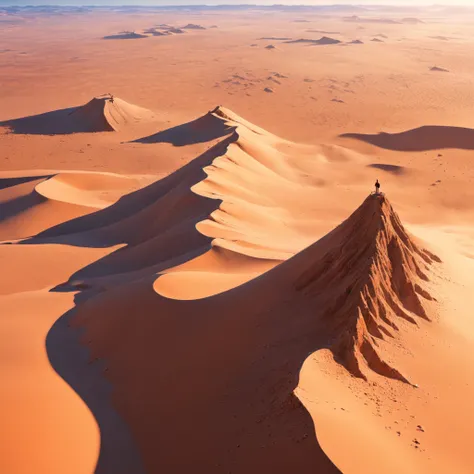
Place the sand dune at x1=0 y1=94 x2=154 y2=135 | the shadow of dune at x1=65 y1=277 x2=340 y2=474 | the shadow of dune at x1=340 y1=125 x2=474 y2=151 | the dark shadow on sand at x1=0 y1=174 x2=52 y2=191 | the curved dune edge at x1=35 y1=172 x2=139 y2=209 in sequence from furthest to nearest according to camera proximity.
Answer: the sand dune at x1=0 y1=94 x2=154 y2=135, the shadow of dune at x1=340 y1=125 x2=474 y2=151, the dark shadow on sand at x1=0 y1=174 x2=52 y2=191, the curved dune edge at x1=35 y1=172 x2=139 y2=209, the shadow of dune at x1=65 y1=277 x2=340 y2=474

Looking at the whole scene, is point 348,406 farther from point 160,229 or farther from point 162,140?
point 162,140

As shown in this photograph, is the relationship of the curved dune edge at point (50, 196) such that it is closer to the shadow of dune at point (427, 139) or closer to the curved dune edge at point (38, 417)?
the curved dune edge at point (38, 417)

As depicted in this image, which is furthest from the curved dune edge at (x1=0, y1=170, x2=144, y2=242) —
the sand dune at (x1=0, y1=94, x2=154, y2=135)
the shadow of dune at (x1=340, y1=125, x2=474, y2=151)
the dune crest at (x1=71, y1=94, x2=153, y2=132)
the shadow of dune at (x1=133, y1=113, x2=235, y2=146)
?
the shadow of dune at (x1=340, y1=125, x2=474, y2=151)

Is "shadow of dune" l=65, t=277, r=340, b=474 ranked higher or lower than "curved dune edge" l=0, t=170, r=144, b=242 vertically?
higher

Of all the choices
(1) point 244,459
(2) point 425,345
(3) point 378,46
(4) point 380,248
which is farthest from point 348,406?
(3) point 378,46

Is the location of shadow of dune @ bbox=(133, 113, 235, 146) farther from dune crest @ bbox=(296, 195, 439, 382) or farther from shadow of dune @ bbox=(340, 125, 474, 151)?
dune crest @ bbox=(296, 195, 439, 382)

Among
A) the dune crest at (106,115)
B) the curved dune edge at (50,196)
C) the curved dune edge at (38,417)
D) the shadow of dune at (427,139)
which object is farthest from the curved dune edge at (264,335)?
the dune crest at (106,115)

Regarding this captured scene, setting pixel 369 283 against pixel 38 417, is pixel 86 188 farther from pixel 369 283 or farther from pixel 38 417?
pixel 369 283
